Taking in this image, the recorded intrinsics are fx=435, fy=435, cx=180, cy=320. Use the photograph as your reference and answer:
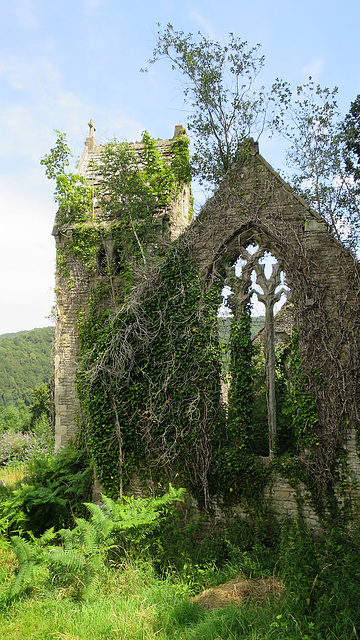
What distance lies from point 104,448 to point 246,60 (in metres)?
10.5

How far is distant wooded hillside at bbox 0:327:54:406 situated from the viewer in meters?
60.8

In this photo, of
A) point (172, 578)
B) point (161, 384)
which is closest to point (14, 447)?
point (161, 384)

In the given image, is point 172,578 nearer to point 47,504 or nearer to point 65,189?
point 47,504

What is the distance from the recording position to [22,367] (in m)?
64.3

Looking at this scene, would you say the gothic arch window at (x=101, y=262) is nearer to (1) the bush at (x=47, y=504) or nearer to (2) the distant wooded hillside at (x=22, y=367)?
(1) the bush at (x=47, y=504)

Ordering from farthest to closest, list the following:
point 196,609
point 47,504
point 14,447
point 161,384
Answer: point 14,447
point 47,504
point 161,384
point 196,609

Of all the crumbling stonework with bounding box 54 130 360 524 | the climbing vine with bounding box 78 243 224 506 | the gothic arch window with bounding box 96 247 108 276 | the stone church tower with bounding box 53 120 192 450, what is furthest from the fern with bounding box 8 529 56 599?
the gothic arch window with bounding box 96 247 108 276

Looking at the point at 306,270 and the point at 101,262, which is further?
the point at 101,262

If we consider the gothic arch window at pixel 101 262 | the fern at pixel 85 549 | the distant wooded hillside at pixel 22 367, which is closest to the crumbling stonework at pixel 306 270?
the fern at pixel 85 549

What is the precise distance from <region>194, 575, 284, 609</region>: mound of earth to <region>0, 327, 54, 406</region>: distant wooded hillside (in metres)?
54.6

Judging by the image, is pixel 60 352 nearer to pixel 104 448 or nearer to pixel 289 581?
pixel 104 448

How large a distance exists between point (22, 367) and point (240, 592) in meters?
63.3

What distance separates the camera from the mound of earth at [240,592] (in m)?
5.64

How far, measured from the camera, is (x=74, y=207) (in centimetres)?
1262
